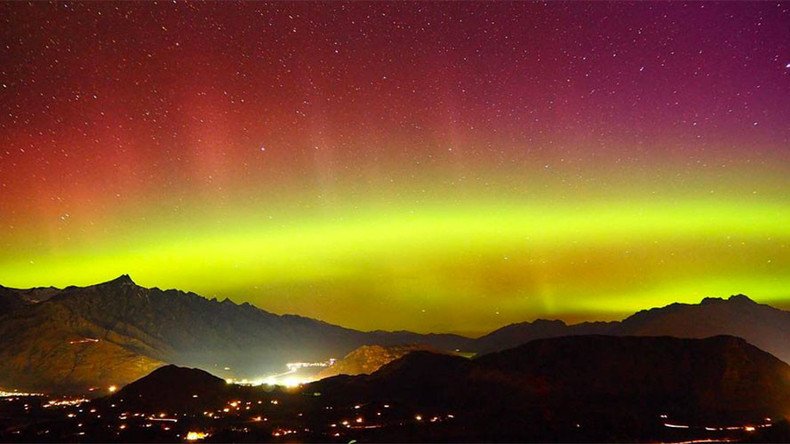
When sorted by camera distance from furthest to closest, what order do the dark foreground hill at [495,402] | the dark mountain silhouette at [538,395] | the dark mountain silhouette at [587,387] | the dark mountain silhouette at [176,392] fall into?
1. the dark mountain silhouette at [176,392]
2. the dark mountain silhouette at [587,387]
3. the dark mountain silhouette at [538,395]
4. the dark foreground hill at [495,402]

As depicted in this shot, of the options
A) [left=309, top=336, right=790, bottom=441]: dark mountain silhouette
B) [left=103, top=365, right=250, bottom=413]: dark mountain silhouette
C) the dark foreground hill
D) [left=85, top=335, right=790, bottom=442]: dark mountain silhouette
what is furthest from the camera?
[left=103, top=365, right=250, bottom=413]: dark mountain silhouette

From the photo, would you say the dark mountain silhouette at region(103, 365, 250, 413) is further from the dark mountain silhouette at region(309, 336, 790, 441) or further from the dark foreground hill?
the dark mountain silhouette at region(309, 336, 790, 441)

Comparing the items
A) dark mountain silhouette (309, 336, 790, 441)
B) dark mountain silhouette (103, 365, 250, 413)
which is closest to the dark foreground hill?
dark mountain silhouette (309, 336, 790, 441)

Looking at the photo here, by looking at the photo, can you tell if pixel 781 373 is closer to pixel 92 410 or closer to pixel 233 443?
pixel 233 443

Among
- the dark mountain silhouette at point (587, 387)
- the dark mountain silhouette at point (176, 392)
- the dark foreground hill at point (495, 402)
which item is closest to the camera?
the dark foreground hill at point (495, 402)

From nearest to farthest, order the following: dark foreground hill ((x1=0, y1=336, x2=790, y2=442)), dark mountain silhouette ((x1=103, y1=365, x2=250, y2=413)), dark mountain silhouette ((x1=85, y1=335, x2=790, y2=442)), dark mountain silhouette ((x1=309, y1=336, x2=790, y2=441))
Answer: dark foreground hill ((x1=0, y1=336, x2=790, y2=442))
dark mountain silhouette ((x1=85, y1=335, x2=790, y2=442))
dark mountain silhouette ((x1=309, y1=336, x2=790, y2=441))
dark mountain silhouette ((x1=103, y1=365, x2=250, y2=413))

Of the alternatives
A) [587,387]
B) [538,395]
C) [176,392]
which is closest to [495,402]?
[538,395]

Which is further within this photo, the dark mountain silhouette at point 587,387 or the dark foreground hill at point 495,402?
the dark mountain silhouette at point 587,387

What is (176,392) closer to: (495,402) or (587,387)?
(495,402)

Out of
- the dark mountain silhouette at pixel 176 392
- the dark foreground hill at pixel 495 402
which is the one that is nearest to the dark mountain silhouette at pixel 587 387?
the dark foreground hill at pixel 495 402

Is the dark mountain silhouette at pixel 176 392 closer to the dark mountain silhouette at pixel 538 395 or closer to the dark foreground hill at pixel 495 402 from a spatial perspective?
the dark mountain silhouette at pixel 538 395

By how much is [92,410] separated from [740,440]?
121 metres

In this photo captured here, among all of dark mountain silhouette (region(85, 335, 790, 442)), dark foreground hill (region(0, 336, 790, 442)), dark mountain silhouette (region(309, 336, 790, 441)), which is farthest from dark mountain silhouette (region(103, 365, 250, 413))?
dark mountain silhouette (region(309, 336, 790, 441))

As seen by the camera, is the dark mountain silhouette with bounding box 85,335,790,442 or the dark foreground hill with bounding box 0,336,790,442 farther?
the dark mountain silhouette with bounding box 85,335,790,442
